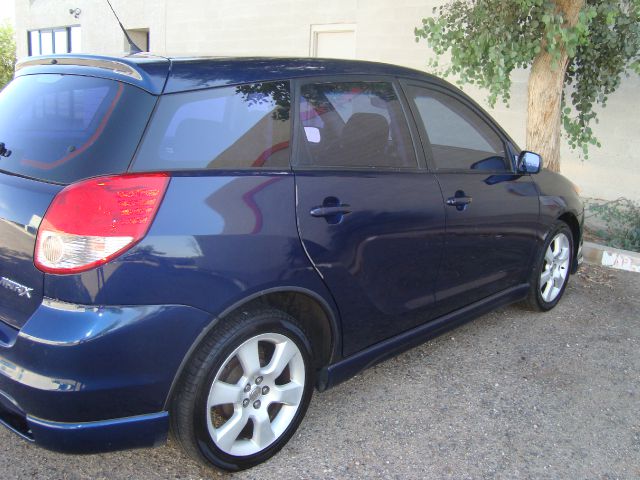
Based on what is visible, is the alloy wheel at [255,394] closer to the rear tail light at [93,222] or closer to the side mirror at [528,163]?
the rear tail light at [93,222]

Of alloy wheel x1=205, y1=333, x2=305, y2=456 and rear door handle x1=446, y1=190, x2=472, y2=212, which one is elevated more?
rear door handle x1=446, y1=190, x2=472, y2=212

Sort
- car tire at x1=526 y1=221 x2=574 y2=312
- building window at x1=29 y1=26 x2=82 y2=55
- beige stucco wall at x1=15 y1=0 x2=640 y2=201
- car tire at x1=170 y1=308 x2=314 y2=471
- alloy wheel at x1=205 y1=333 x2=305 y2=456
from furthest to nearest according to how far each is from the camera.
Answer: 1. building window at x1=29 y1=26 x2=82 y2=55
2. beige stucco wall at x1=15 y1=0 x2=640 y2=201
3. car tire at x1=526 y1=221 x2=574 y2=312
4. alloy wheel at x1=205 y1=333 x2=305 y2=456
5. car tire at x1=170 y1=308 x2=314 y2=471

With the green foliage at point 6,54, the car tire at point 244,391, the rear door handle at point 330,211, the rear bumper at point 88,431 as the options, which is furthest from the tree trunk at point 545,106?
the green foliage at point 6,54

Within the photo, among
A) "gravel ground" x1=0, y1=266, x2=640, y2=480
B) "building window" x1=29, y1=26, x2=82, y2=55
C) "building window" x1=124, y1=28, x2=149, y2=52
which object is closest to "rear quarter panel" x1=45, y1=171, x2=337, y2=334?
"gravel ground" x1=0, y1=266, x2=640, y2=480

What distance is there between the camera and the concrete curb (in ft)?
18.2

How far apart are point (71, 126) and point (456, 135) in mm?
2195

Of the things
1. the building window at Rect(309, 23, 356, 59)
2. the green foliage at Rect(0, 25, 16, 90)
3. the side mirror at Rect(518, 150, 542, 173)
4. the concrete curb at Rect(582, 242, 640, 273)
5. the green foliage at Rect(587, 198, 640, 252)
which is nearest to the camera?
the side mirror at Rect(518, 150, 542, 173)

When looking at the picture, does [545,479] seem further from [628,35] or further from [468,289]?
[628,35]

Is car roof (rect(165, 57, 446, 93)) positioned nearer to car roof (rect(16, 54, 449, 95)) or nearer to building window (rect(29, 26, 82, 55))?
car roof (rect(16, 54, 449, 95))

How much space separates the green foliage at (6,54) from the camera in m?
22.1

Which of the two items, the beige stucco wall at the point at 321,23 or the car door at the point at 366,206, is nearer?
the car door at the point at 366,206

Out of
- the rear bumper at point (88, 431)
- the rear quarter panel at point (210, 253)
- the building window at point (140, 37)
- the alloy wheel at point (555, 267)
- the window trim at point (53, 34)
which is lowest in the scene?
the rear bumper at point (88, 431)

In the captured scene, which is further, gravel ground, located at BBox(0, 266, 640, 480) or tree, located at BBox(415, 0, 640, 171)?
tree, located at BBox(415, 0, 640, 171)

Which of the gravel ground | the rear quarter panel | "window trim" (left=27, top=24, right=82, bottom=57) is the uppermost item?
"window trim" (left=27, top=24, right=82, bottom=57)
